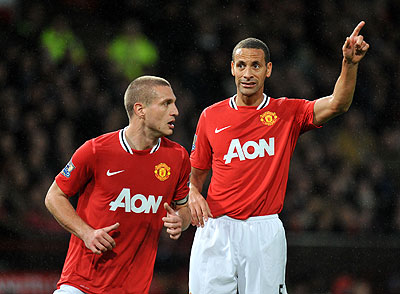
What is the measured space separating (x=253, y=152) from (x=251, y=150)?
0.07ft

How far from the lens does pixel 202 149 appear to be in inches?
183

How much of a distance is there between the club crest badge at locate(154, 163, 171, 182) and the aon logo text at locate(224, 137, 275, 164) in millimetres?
536

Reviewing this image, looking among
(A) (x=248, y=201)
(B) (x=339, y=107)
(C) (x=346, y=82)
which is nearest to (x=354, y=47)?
(C) (x=346, y=82)

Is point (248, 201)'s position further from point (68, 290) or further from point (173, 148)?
point (68, 290)

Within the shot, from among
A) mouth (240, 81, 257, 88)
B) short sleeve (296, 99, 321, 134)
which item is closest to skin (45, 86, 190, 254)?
mouth (240, 81, 257, 88)

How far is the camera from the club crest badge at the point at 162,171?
402 centimetres

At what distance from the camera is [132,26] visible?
34.0ft

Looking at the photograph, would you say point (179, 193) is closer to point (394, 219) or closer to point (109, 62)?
point (394, 219)

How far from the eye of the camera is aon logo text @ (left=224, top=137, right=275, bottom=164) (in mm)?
4387

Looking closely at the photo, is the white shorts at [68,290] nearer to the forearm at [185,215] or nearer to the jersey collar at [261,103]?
the forearm at [185,215]

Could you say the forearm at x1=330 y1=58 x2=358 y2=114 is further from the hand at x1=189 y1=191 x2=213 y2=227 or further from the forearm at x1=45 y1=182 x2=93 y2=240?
the forearm at x1=45 y1=182 x2=93 y2=240

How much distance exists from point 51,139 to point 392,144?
16.4ft

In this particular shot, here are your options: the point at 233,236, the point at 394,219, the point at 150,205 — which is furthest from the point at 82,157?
the point at 394,219

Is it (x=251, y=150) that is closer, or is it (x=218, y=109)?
(x=251, y=150)
